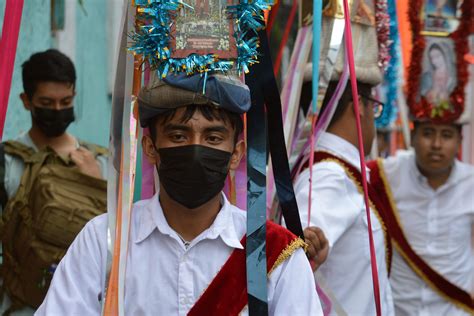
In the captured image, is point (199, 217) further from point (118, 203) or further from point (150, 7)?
point (150, 7)

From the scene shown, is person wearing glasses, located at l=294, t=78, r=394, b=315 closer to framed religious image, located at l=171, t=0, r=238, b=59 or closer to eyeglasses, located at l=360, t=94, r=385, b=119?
eyeglasses, located at l=360, t=94, r=385, b=119

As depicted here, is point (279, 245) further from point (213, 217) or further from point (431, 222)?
point (431, 222)

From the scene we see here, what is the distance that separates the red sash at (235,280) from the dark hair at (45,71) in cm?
226

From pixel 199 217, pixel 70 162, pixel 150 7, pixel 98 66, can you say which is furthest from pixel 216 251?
pixel 98 66

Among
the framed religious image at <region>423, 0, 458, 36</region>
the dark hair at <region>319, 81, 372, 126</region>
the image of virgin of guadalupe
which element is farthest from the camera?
the image of virgin of guadalupe

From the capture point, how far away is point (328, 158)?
4660mm

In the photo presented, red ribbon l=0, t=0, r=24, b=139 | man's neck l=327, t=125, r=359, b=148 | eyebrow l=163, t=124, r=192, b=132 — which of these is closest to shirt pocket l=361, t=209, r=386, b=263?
man's neck l=327, t=125, r=359, b=148

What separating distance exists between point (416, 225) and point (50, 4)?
2.55m

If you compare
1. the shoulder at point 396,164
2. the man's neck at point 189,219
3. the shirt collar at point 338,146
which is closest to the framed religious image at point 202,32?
the man's neck at point 189,219

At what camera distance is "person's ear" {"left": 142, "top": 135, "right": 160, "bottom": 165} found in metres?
3.31

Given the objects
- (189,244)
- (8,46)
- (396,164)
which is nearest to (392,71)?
(396,164)

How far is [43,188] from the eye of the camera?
4.58 m

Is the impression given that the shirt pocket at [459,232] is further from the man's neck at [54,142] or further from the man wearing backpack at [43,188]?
the man's neck at [54,142]

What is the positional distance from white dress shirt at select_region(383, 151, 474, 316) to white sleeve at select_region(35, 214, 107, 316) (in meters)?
3.07
